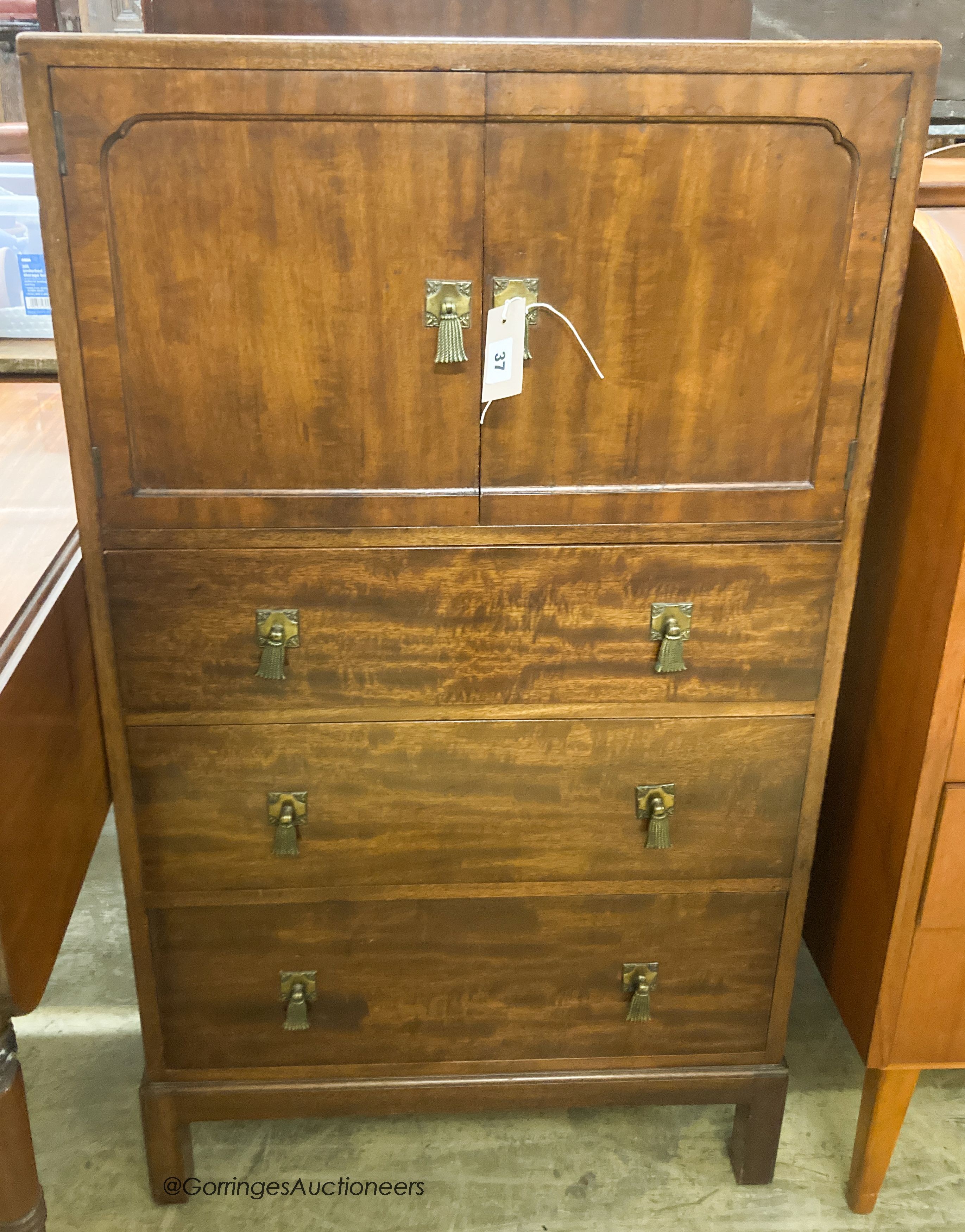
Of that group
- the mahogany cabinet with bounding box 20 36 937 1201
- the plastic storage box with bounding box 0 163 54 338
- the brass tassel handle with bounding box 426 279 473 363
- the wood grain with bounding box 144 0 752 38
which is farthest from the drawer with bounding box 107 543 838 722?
the plastic storage box with bounding box 0 163 54 338

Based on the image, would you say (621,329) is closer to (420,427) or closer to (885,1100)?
(420,427)

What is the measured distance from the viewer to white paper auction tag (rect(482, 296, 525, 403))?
1030 millimetres

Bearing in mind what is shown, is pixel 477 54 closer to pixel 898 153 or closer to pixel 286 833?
pixel 898 153

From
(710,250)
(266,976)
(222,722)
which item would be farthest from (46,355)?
(710,250)

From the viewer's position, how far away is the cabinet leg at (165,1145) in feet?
4.47

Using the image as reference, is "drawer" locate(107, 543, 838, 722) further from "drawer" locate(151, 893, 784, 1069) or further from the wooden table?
"drawer" locate(151, 893, 784, 1069)

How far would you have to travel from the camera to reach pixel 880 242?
3.39 feet

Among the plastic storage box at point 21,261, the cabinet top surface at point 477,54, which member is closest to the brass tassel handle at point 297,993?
the cabinet top surface at point 477,54

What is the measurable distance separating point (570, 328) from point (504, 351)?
7 cm

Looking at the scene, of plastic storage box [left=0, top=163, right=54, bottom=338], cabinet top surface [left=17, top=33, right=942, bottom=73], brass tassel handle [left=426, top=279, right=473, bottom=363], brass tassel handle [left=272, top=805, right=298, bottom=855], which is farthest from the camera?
plastic storage box [left=0, top=163, right=54, bottom=338]

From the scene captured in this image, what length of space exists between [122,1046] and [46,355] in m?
1.17

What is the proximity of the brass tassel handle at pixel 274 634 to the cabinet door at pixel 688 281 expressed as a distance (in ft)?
0.81

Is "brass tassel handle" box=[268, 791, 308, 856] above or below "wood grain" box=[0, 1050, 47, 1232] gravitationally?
above

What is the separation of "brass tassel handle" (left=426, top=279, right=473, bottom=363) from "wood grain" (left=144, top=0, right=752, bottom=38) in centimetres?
25
